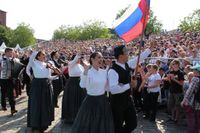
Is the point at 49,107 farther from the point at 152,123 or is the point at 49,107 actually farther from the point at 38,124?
the point at 152,123

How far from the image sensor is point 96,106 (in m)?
6.39

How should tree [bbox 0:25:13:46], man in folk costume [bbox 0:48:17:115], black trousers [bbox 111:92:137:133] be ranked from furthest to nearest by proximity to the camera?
tree [bbox 0:25:13:46]
man in folk costume [bbox 0:48:17:115]
black trousers [bbox 111:92:137:133]

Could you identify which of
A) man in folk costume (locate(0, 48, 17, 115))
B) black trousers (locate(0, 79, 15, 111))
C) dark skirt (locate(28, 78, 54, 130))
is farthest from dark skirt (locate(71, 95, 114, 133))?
man in folk costume (locate(0, 48, 17, 115))

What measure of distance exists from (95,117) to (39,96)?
239 cm

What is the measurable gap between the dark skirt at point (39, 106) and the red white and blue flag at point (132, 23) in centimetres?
245

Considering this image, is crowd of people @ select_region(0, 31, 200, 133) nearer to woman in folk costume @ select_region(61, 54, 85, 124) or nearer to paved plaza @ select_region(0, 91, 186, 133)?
woman in folk costume @ select_region(61, 54, 85, 124)

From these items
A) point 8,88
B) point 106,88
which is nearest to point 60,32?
point 8,88

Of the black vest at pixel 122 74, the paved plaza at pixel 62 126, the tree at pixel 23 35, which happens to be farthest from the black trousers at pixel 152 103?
the tree at pixel 23 35

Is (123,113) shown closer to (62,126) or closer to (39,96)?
(39,96)

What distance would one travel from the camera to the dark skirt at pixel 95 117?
6.32m

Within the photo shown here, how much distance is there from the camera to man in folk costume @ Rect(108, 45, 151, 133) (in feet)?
19.9

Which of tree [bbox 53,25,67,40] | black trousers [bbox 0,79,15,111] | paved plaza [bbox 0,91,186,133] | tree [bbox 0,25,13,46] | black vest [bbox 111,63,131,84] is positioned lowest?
paved plaza [bbox 0,91,186,133]

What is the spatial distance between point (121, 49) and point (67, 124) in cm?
374

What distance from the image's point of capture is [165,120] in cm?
995
